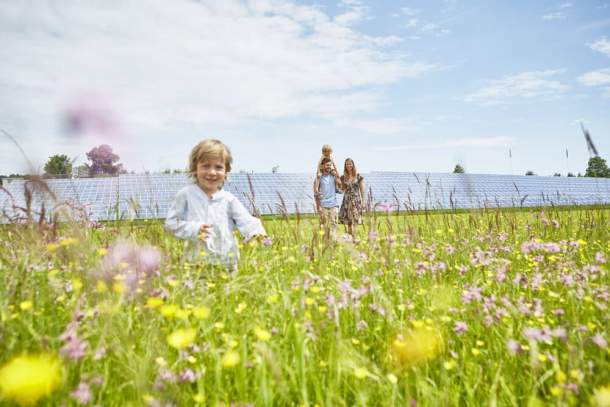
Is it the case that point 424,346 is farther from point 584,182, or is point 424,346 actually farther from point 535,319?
point 584,182

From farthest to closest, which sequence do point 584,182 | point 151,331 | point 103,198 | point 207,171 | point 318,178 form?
point 584,182 < point 103,198 < point 318,178 < point 207,171 < point 151,331

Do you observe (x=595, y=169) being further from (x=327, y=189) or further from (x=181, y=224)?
(x=327, y=189)

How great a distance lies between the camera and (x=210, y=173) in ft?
12.9

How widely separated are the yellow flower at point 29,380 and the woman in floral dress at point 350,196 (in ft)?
24.8

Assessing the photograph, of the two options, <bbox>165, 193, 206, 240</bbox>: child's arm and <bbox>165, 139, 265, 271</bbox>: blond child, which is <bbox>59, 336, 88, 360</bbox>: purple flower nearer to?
<bbox>165, 193, 206, 240</bbox>: child's arm

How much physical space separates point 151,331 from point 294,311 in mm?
642

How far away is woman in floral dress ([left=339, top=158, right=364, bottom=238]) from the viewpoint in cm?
905

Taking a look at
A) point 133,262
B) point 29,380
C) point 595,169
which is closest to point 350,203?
point 595,169

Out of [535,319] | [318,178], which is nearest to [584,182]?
[318,178]

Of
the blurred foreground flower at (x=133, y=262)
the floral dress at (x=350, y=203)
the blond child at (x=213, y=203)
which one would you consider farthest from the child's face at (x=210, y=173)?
the floral dress at (x=350, y=203)

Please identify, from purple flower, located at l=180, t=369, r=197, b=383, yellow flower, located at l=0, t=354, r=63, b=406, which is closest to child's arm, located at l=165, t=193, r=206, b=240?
purple flower, located at l=180, t=369, r=197, b=383

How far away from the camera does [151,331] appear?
1.82m

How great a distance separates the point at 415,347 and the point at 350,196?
733 cm

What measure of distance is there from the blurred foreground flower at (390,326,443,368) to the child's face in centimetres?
249
